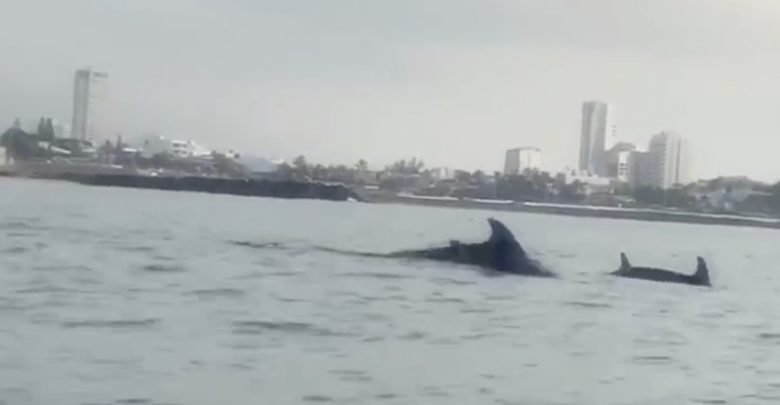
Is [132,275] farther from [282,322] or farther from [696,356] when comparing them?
[696,356]

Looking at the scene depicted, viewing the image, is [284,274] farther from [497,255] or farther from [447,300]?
[497,255]

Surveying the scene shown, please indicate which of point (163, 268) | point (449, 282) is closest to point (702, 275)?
point (449, 282)

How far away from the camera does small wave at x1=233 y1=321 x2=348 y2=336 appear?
52.2 ft

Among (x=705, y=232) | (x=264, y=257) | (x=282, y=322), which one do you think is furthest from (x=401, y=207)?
(x=282, y=322)

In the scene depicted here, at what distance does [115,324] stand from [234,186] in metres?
24.9

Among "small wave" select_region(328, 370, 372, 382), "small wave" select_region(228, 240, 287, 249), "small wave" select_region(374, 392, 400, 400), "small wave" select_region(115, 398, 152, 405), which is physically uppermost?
"small wave" select_region(228, 240, 287, 249)

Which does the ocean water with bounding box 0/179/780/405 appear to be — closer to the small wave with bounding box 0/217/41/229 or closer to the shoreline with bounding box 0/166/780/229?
the small wave with bounding box 0/217/41/229

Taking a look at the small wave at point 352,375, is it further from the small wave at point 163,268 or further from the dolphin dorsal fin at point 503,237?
the dolphin dorsal fin at point 503,237

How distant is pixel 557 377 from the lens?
1384cm

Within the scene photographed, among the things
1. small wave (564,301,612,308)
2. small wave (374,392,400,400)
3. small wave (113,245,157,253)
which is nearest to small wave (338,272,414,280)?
small wave (564,301,612,308)

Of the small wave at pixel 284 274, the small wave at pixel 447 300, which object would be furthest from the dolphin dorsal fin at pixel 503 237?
the small wave at pixel 447 300

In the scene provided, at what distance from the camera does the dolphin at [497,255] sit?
26.8 meters

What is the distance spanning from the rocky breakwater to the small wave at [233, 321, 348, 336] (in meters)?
20.8

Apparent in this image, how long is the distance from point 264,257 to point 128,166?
802 centimetres
